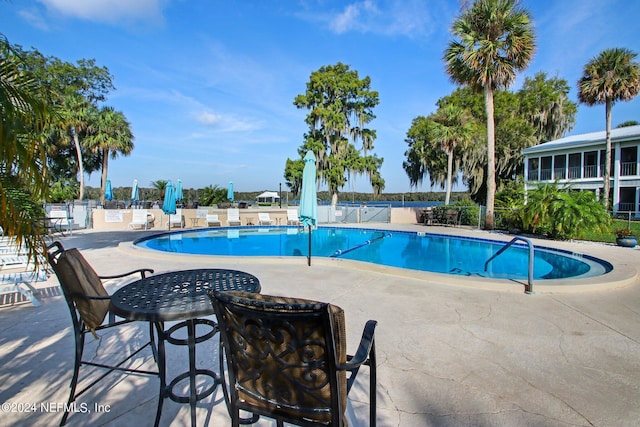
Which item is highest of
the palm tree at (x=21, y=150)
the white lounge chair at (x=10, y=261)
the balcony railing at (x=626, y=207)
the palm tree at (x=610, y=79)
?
the palm tree at (x=610, y=79)

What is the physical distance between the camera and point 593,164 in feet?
64.7

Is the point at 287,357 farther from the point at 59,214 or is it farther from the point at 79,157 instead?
the point at 79,157

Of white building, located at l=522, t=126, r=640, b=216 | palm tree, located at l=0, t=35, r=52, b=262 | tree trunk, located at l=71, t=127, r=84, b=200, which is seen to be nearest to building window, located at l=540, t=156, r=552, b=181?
white building, located at l=522, t=126, r=640, b=216

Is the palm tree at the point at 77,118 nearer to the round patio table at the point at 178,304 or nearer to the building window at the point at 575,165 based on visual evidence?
the round patio table at the point at 178,304

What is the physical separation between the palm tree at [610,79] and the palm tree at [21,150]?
19103 millimetres

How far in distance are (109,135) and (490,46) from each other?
2274 cm

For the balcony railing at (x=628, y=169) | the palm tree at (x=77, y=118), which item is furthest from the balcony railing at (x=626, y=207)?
the palm tree at (x=77, y=118)

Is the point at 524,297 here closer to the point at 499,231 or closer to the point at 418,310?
the point at 418,310

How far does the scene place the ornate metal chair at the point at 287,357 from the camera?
3.60 ft

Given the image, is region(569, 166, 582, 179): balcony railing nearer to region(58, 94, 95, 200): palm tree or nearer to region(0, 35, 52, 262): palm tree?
region(0, 35, 52, 262): palm tree

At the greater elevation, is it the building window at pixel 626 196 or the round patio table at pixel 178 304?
the building window at pixel 626 196

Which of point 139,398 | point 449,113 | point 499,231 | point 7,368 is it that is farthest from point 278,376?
point 449,113

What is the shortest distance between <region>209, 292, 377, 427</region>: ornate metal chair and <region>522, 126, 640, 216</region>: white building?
61.8 ft

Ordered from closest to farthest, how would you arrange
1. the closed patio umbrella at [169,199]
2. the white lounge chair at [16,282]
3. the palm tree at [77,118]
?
the white lounge chair at [16,282] < the closed patio umbrella at [169,199] < the palm tree at [77,118]
